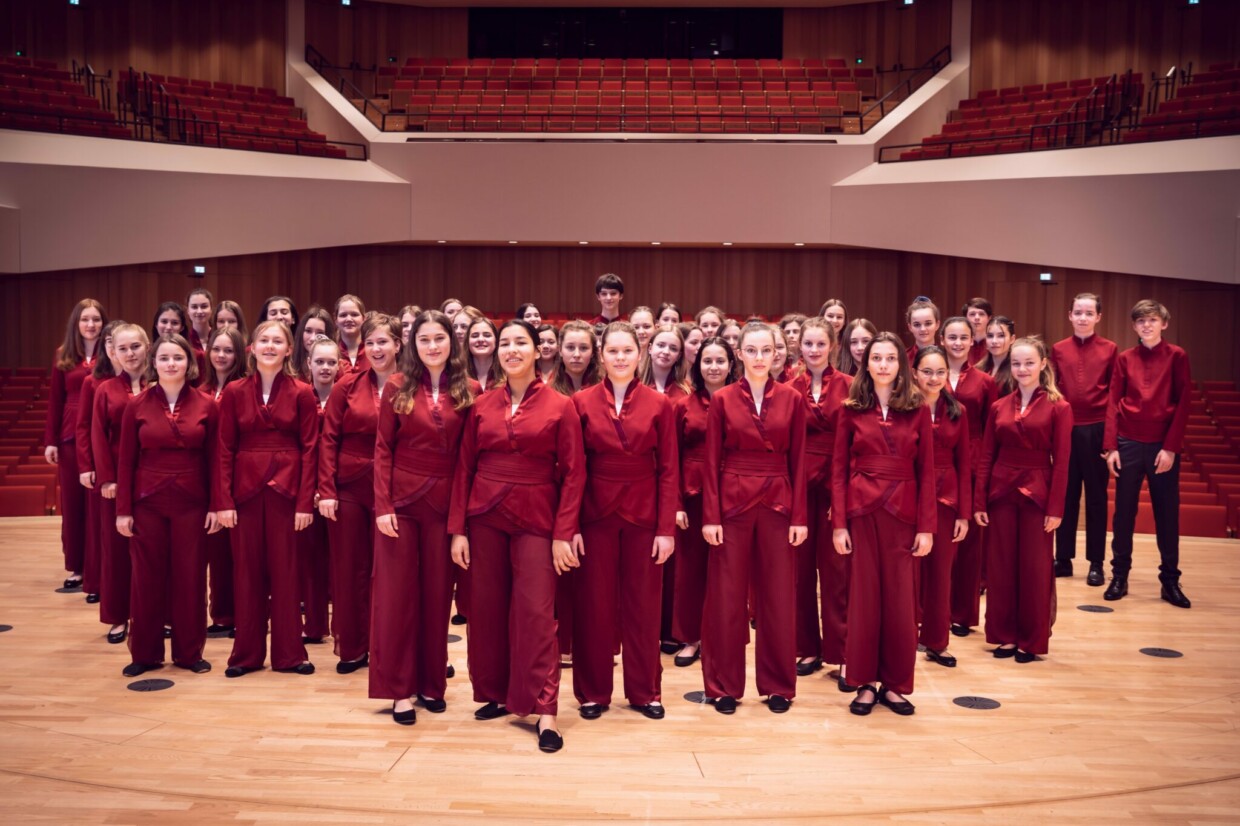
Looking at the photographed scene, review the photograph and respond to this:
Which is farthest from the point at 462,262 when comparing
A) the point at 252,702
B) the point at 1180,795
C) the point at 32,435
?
the point at 1180,795

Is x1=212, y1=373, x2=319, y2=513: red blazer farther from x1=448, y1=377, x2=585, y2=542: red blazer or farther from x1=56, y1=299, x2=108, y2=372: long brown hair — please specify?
x1=56, y1=299, x2=108, y2=372: long brown hair

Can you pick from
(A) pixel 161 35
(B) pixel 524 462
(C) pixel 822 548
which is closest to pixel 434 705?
(B) pixel 524 462

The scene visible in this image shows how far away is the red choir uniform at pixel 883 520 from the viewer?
3.87 meters

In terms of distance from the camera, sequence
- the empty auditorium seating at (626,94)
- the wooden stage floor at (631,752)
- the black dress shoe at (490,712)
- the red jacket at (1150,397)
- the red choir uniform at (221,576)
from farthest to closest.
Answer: the empty auditorium seating at (626,94)
the red jacket at (1150,397)
the red choir uniform at (221,576)
the black dress shoe at (490,712)
the wooden stage floor at (631,752)

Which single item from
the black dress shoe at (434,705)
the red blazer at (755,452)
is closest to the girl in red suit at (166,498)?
the black dress shoe at (434,705)

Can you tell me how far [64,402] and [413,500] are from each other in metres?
3.03

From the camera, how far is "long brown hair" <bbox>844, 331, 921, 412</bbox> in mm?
3867

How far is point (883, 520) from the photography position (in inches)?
152

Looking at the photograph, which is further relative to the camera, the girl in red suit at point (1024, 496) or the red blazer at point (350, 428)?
the girl in red suit at point (1024, 496)

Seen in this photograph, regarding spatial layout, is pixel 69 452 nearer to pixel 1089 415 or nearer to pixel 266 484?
pixel 266 484

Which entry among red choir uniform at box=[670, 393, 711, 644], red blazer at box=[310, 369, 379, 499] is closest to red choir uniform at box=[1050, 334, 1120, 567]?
red choir uniform at box=[670, 393, 711, 644]

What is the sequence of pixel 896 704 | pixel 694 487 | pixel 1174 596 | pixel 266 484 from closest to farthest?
1. pixel 896 704
2. pixel 266 484
3. pixel 694 487
4. pixel 1174 596

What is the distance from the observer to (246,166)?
37.8ft

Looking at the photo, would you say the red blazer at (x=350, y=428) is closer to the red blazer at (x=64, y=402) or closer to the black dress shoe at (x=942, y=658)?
the red blazer at (x=64, y=402)
